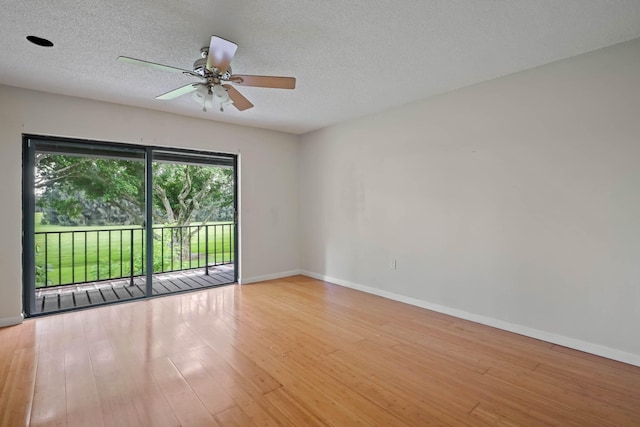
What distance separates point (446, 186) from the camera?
3.53 meters

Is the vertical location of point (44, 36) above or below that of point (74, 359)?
above

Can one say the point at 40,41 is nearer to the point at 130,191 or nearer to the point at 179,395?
the point at 130,191

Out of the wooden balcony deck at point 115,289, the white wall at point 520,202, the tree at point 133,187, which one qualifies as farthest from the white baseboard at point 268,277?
the white wall at point 520,202

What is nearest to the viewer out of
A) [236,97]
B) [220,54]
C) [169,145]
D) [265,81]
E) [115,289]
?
[220,54]

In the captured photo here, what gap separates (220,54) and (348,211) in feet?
9.77

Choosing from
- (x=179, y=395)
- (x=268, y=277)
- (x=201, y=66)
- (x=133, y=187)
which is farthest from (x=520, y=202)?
(x=133, y=187)

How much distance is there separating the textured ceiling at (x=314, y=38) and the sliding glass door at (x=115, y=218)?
0.96m

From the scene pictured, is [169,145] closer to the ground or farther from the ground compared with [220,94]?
closer to the ground

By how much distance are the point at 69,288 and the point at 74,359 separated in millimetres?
2630

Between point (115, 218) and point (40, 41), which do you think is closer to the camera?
point (40, 41)

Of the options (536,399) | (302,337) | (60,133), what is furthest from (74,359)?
(536,399)

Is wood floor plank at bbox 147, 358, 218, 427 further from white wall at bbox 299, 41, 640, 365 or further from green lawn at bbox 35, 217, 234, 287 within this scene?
white wall at bbox 299, 41, 640, 365

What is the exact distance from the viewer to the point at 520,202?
117 inches

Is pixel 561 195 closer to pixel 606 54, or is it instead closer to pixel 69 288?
pixel 606 54
